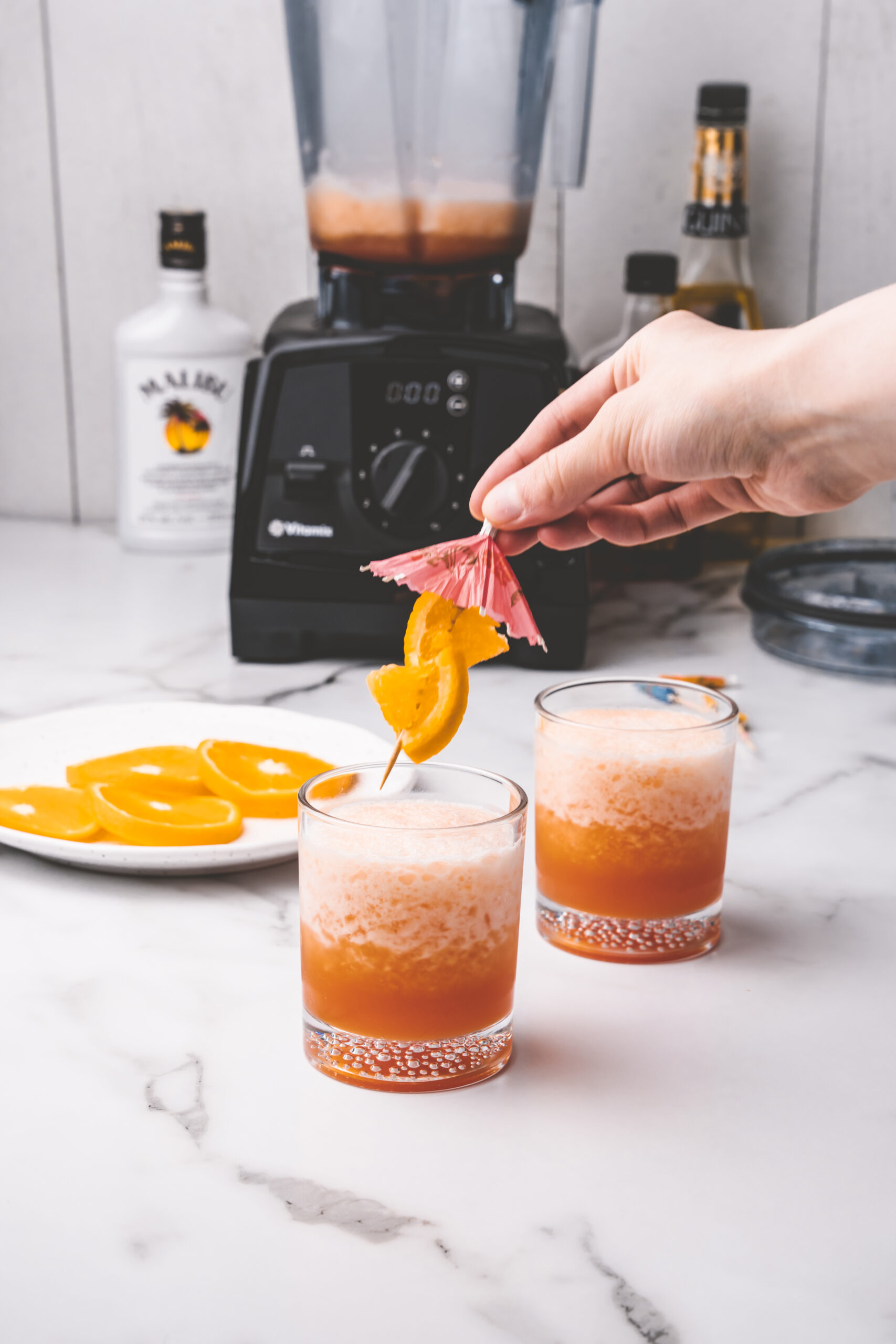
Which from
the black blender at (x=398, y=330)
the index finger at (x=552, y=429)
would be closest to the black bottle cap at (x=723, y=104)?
the black blender at (x=398, y=330)

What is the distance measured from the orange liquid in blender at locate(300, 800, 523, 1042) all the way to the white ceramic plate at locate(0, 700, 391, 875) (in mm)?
182

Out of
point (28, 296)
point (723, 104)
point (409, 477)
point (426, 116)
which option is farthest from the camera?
point (28, 296)

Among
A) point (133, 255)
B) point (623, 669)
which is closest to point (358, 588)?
point (623, 669)

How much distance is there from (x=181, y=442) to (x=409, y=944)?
1075mm

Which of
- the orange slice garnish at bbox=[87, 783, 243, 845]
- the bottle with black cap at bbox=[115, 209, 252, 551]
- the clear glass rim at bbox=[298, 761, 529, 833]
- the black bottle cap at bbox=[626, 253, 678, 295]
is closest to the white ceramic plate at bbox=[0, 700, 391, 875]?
the orange slice garnish at bbox=[87, 783, 243, 845]

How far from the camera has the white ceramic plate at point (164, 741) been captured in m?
0.80

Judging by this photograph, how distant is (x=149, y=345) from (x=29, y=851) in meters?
0.86

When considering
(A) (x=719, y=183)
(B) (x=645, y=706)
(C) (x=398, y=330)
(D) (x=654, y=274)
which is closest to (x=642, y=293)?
(D) (x=654, y=274)

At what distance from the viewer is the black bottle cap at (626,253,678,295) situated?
1.45 metres

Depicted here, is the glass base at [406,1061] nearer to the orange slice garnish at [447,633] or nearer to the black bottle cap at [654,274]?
the orange slice garnish at [447,633]

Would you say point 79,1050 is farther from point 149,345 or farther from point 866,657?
point 149,345

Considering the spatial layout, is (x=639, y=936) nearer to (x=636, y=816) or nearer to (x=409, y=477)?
(x=636, y=816)

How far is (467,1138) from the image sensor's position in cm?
58

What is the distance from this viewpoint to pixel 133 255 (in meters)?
1.69
